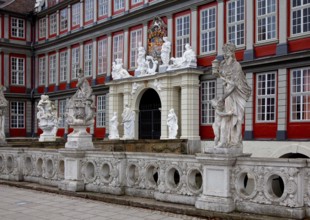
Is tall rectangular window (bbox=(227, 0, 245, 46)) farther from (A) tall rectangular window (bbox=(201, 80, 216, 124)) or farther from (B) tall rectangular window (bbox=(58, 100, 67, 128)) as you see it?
(B) tall rectangular window (bbox=(58, 100, 67, 128))

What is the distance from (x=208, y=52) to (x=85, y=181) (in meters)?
13.8

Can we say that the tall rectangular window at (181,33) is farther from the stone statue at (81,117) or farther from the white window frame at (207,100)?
the stone statue at (81,117)

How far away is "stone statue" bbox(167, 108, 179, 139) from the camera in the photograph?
947 inches

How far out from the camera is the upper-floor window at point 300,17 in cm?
1919

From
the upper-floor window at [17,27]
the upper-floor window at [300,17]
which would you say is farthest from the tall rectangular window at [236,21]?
the upper-floor window at [17,27]

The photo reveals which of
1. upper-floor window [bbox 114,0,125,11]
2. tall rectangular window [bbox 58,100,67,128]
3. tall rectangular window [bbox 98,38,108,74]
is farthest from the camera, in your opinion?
tall rectangular window [bbox 58,100,67,128]

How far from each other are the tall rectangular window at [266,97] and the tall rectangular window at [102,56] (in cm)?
1367

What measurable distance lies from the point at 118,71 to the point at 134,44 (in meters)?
2.08

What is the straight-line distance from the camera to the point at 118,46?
1204 inches

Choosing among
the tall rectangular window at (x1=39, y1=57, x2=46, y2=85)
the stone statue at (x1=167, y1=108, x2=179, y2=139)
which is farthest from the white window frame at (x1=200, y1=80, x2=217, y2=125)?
the tall rectangular window at (x1=39, y1=57, x2=46, y2=85)

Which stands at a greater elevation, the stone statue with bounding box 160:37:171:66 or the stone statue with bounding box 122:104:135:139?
the stone statue with bounding box 160:37:171:66

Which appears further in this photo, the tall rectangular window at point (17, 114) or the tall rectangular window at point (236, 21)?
the tall rectangular window at point (17, 114)

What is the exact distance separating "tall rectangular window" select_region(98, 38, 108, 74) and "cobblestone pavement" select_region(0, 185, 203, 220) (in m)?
20.4

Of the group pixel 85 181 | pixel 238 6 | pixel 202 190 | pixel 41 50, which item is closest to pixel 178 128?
pixel 238 6
